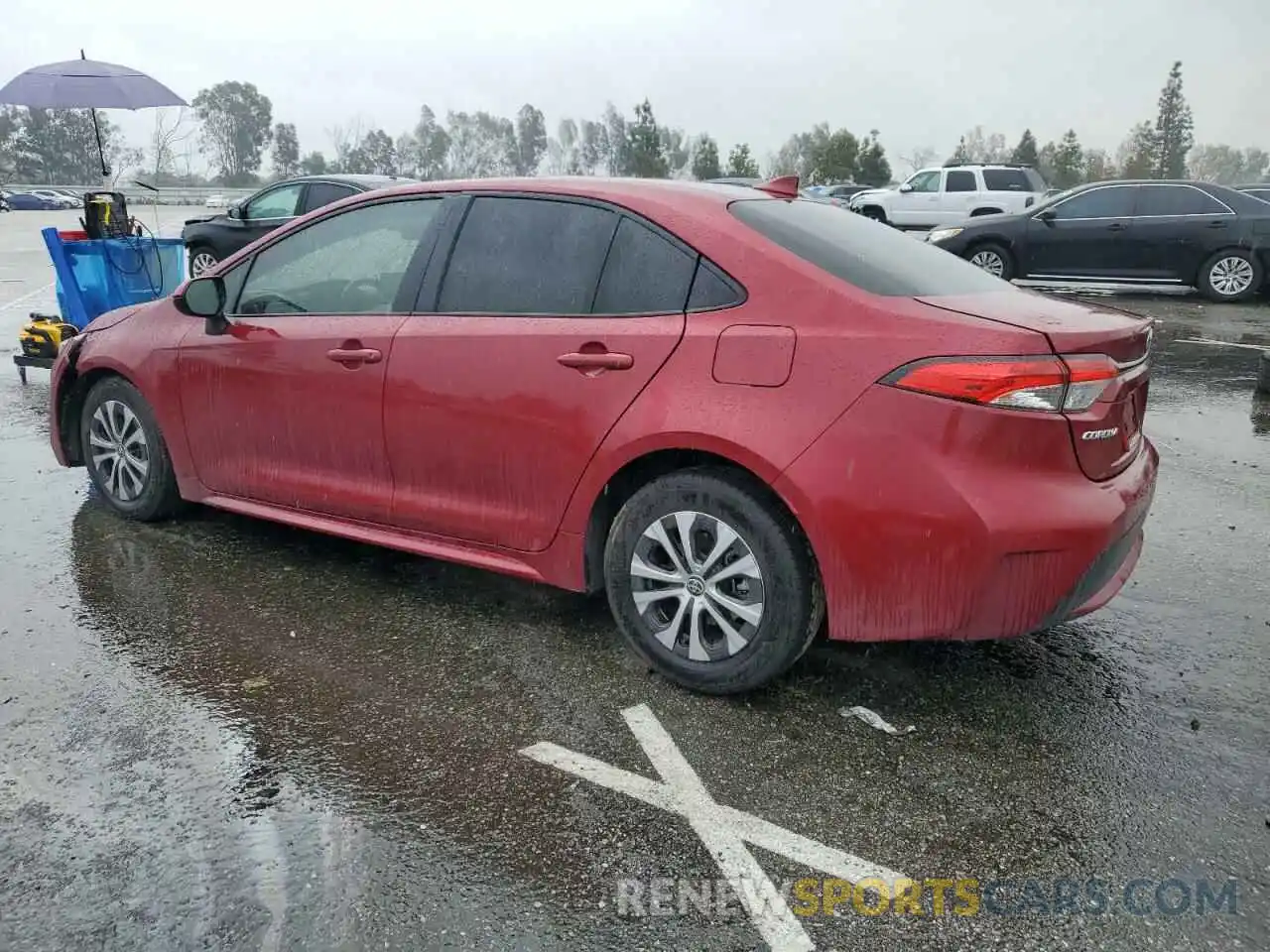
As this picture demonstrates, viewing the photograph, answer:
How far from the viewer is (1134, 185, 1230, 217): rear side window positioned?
13.3m

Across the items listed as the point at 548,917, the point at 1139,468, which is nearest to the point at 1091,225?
the point at 1139,468

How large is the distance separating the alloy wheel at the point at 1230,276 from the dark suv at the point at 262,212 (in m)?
11.0

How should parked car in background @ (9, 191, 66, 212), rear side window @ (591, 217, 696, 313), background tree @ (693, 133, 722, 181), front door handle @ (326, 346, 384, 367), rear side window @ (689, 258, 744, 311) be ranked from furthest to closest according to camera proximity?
background tree @ (693, 133, 722, 181) < parked car in background @ (9, 191, 66, 212) < front door handle @ (326, 346, 384, 367) < rear side window @ (591, 217, 696, 313) < rear side window @ (689, 258, 744, 311)

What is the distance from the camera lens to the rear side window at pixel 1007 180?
22297mm

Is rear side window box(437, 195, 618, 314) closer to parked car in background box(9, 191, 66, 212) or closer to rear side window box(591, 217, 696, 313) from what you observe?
rear side window box(591, 217, 696, 313)

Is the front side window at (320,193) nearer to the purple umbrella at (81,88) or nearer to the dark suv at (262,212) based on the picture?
the dark suv at (262,212)

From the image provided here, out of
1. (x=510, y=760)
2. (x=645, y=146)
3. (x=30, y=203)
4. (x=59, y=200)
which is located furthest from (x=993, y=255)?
(x=645, y=146)

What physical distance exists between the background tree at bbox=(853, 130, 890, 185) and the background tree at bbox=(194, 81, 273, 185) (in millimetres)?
72250

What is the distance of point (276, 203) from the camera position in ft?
46.7

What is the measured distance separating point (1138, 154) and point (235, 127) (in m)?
92.9

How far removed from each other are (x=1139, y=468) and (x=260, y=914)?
109 inches

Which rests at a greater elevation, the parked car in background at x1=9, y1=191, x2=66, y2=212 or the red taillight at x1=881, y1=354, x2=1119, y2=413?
the parked car in background at x1=9, y1=191, x2=66, y2=212

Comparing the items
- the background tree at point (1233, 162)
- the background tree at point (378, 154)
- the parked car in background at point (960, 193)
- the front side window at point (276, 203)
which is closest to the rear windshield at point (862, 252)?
the front side window at point (276, 203)

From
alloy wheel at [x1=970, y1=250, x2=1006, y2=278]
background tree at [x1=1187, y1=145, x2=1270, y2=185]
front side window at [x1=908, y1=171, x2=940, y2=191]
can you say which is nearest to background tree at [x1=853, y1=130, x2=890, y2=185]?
front side window at [x1=908, y1=171, x2=940, y2=191]
